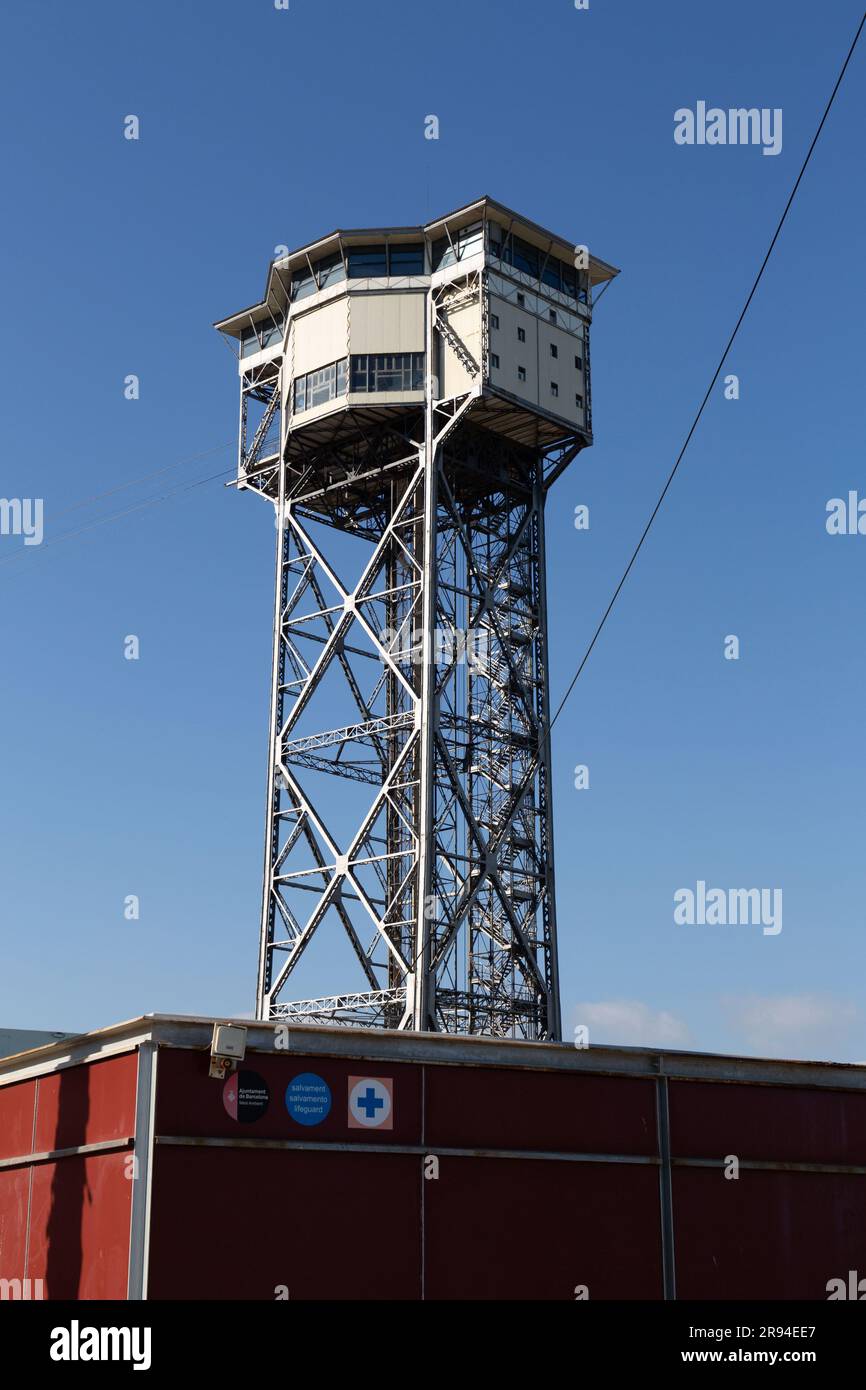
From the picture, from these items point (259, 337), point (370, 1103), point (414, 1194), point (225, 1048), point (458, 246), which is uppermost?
point (458, 246)

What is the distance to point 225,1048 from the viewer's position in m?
20.7

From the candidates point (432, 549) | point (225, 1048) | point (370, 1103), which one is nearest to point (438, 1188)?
point (370, 1103)

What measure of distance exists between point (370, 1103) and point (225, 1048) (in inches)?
91.4

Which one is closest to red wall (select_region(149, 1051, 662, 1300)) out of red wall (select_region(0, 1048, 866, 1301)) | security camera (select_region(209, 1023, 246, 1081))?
red wall (select_region(0, 1048, 866, 1301))

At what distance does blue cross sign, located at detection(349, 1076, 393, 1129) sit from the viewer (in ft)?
71.2

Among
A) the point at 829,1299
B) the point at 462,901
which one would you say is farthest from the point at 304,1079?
the point at 462,901

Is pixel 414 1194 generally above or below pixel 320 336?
below

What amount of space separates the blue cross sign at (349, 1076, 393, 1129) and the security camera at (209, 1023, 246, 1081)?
5.84ft

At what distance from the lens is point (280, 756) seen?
2415 inches

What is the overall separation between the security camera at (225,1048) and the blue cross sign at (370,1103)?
1.78 metres

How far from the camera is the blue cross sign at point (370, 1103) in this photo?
71.2 feet

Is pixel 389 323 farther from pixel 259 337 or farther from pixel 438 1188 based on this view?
pixel 438 1188

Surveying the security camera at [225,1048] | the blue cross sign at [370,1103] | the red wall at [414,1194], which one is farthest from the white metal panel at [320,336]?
the security camera at [225,1048]

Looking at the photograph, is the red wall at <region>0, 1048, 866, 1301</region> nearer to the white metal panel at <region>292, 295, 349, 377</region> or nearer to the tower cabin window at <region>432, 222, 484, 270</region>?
the white metal panel at <region>292, 295, 349, 377</region>
